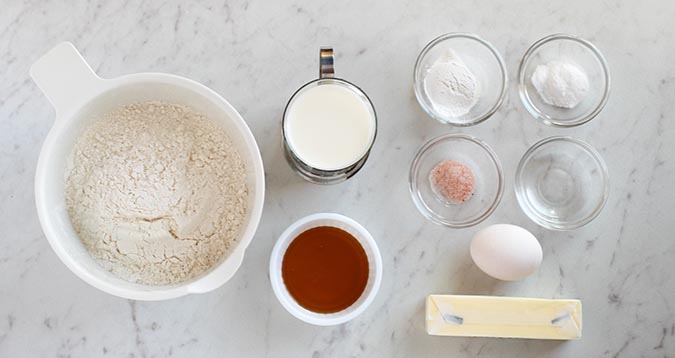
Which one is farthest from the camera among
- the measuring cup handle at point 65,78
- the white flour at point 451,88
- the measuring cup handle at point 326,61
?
the white flour at point 451,88

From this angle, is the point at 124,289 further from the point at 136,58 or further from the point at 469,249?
the point at 469,249

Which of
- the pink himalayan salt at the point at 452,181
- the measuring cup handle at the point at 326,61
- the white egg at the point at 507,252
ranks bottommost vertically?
the white egg at the point at 507,252

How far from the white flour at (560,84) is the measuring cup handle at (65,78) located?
825 millimetres

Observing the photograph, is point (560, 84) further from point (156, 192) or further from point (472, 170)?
point (156, 192)

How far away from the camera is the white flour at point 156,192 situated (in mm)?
1162

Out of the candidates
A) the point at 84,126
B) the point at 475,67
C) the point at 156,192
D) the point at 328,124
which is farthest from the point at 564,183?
the point at 84,126

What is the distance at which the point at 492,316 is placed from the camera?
128 cm

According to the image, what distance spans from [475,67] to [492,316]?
1.59 feet

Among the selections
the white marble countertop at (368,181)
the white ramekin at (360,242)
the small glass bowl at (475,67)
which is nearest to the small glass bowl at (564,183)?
the white marble countertop at (368,181)

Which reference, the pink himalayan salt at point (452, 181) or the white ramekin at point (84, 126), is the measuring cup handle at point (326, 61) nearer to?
the white ramekin at point (84, 126)

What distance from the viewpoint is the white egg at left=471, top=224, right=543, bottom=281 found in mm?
1260

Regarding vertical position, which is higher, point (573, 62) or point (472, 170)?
point (573, 62)

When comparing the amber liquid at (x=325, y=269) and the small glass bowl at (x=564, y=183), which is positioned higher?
the small glass bowl at (x=564, y=183)

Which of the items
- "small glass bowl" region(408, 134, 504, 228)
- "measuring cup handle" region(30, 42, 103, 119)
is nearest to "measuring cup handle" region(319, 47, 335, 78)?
"small glass bowl" region(408, 134, 504, 228)
